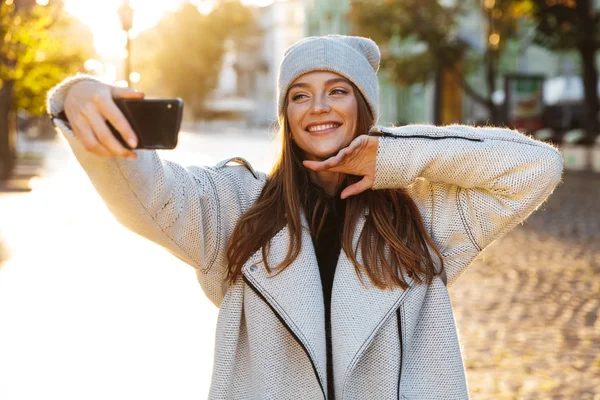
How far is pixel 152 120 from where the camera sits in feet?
6.26

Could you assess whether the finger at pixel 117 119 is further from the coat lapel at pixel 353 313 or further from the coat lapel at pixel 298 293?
the coat lapel at pixel 353 313

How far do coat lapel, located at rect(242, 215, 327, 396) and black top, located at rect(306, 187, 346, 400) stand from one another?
0.36 feet

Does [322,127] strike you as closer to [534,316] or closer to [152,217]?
[152,217]

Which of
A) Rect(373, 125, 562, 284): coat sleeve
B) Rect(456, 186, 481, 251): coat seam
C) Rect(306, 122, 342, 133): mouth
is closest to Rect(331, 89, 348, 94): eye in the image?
Rect(306, 122, 342, 133): mouth

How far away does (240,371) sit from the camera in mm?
2645

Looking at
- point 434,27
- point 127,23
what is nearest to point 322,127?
point 127,23

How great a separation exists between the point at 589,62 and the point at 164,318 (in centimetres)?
2081

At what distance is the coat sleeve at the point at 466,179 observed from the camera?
8.91 ft

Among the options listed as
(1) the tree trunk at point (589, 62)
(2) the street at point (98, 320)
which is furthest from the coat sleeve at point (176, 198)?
(1) the tree trunk at point (589, 62)

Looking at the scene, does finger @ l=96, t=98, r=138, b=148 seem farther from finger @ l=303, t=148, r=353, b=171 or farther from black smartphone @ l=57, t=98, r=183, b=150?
finger @ l=303, t=148, r=353, b=171

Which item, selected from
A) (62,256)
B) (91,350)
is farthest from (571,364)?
(62,256)

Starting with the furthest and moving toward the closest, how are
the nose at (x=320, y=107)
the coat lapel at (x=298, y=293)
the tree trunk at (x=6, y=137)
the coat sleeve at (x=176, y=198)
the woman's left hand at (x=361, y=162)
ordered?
the tree trunk at (x=6, y=137) < the nose at (x=320, y=107) < the woman's left hand at (x=361, y=162) < the coat lapel at (x=298, y=293) < the coat sleeve at (x=176, y=198)

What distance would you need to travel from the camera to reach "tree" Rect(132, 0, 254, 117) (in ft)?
291

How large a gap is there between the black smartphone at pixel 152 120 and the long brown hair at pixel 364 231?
28.2 inches
